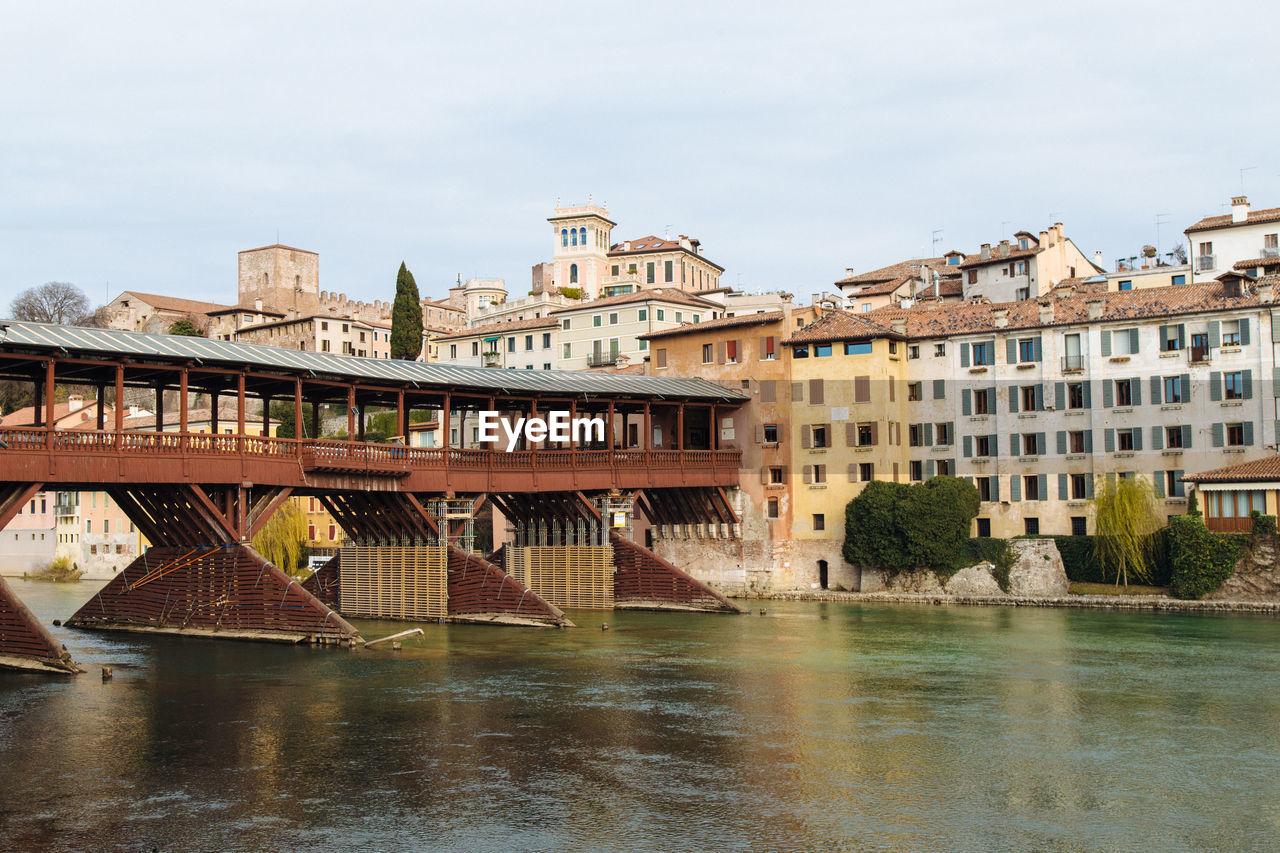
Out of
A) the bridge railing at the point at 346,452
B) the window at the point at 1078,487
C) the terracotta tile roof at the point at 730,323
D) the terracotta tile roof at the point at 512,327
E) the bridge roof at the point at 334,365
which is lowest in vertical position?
the window at the point at 1078,487

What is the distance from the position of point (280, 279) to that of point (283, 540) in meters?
90.1

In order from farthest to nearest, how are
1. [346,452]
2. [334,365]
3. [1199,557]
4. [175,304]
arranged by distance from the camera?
1. [175,304]
2. [1199,557]
3. [346,452]
4. [334,365]

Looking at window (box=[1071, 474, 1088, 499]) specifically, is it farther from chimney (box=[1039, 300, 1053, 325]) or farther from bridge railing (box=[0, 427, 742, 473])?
bridge railing (box=[0, 427, 742, 473])

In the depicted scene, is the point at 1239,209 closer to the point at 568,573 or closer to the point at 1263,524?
the point at 1263,524

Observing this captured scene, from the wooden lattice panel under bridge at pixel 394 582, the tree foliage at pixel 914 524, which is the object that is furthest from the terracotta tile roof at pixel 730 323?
the wooden lattice panel under bridge at pixel 394 582

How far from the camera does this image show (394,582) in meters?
52.3

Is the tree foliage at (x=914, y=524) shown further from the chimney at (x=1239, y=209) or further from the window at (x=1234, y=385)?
the chimney at (x=1239, y=209)

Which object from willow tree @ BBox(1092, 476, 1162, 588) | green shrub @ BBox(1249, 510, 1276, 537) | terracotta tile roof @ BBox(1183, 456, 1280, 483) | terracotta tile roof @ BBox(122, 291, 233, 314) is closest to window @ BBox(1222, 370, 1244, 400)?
terracotta tile roof @ BBox(1183, 456, 1280, 483)

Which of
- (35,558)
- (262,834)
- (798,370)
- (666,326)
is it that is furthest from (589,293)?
(262,834)

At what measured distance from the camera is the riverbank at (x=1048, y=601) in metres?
52.4

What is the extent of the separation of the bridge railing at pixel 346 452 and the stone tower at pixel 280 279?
10535 centimetres

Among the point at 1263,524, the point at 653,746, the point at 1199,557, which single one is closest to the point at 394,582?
the point at 653,746

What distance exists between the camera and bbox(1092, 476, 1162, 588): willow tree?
55000 millimetres

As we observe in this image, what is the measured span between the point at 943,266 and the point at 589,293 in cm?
4790
